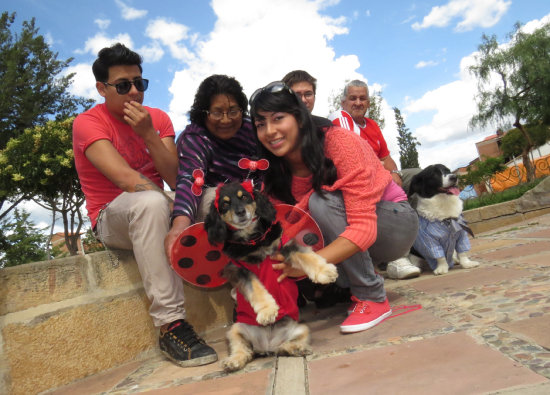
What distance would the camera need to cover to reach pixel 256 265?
2.38 metres

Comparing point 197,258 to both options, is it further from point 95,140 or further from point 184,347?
point 95,140

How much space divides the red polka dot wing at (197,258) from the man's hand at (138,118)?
916 millimetres

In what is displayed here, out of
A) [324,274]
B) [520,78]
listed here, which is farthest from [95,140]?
[520,78]

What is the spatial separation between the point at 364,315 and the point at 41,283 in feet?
6.60

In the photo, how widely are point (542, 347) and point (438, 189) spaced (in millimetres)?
2861

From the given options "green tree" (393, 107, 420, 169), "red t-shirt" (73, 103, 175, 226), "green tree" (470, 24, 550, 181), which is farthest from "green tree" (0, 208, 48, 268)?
"green tree" (393, 107, 420, 169)

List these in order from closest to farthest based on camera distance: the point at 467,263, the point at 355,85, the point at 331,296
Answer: the point at 331,296, the point at 467,263, the point at 355,85

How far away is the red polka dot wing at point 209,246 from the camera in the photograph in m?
2.46

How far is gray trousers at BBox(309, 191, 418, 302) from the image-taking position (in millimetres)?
2561

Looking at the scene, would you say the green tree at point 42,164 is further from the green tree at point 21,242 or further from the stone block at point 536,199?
the stone block at point 536,199

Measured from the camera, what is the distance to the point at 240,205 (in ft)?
7.79

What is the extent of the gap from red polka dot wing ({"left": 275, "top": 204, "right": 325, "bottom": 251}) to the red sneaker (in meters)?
0.45

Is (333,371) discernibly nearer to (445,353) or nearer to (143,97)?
(445,353)

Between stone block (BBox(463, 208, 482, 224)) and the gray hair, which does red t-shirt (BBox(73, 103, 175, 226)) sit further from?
stone block (BBox(463, 208, 482, 224))
